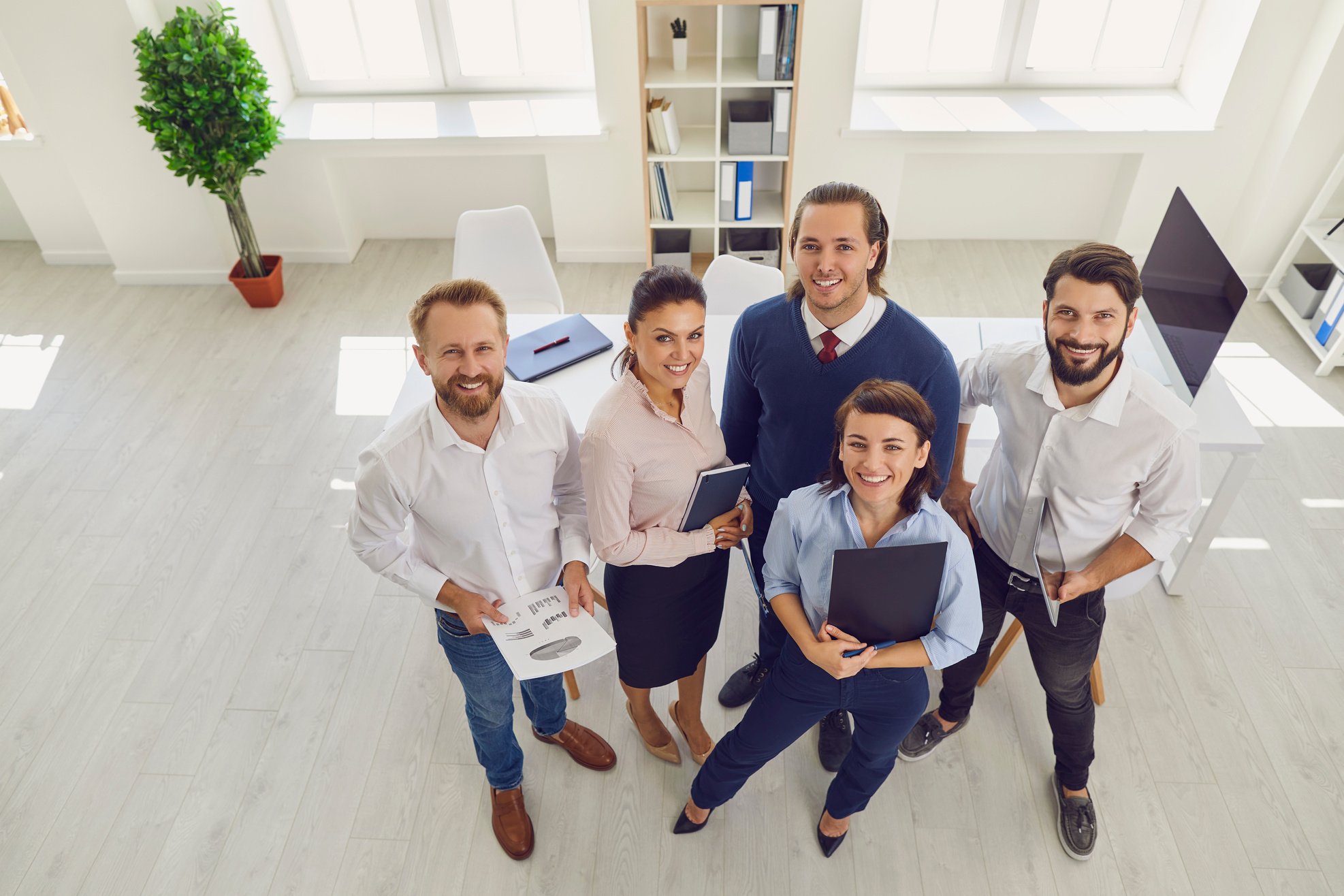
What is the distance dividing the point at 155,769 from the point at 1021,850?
8.65ft

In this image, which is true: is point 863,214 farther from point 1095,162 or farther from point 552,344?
point 1095,162

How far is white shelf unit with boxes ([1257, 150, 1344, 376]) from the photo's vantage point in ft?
13.5

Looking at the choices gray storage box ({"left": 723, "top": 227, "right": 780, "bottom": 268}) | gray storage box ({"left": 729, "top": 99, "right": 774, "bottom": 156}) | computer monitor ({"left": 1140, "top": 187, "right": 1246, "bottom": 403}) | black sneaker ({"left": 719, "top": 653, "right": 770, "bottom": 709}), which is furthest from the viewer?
gray storage box ({"left": 723, "top": 227, "right": 780, "bottom": 268})

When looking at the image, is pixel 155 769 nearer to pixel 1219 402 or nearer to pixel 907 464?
pixel 907 464

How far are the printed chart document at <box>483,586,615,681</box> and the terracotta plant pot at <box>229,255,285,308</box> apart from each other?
3.48m

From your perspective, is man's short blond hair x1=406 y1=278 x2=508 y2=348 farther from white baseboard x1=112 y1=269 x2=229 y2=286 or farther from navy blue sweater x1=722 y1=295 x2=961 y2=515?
white baseboard x1=112 y1=269 x2=229 y2=286

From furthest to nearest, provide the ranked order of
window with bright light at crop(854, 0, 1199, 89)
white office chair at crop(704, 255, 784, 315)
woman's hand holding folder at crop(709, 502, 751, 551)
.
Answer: window with bright light at crop(854, 0, 1199, 89) < white office chair at crop(704, 255, 784, 315) < woman's hand holding folder at crop(709, 502, 751, 551)

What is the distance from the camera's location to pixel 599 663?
3.01m

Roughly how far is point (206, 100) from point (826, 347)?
11.7 ft

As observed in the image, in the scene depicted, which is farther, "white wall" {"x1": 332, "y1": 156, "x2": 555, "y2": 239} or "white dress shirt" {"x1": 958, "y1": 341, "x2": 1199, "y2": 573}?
"white wall" {"x1": 332, "y1": 156, "x2": 555, "y2": 239}

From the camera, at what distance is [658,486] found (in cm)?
200

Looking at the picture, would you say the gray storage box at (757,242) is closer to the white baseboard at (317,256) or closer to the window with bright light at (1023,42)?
the window with bright light at (1023,42)

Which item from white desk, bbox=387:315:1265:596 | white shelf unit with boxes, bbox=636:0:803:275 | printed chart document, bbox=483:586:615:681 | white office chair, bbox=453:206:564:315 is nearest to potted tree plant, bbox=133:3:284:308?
white office chair, bbox=453:206:564:315

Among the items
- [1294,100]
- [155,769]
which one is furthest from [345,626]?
[1294,100]
